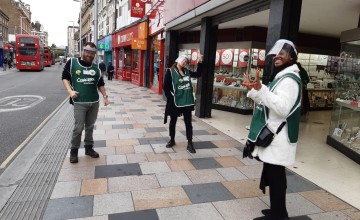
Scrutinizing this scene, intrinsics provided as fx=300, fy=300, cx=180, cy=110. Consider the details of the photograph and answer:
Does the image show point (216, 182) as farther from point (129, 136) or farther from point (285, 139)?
point (129, 136)

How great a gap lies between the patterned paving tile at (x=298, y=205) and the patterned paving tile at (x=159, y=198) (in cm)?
99

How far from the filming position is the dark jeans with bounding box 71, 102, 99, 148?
4523 millimetres

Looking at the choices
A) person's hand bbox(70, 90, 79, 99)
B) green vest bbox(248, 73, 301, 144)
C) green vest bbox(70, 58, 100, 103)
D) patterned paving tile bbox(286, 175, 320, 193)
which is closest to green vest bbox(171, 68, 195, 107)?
green vest bbox(70, 58, 100, 103)

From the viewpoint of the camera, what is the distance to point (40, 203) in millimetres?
3326

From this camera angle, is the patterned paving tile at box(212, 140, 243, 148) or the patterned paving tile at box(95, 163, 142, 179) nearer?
the patterned paving tile at box(95, 163, 142, 179)

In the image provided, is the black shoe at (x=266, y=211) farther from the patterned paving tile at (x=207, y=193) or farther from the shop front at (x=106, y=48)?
the shop front at (x=106, y=48)

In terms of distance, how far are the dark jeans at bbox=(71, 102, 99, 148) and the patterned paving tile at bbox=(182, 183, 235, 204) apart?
1.89 metres

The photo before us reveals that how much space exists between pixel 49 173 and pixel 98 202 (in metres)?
1.26

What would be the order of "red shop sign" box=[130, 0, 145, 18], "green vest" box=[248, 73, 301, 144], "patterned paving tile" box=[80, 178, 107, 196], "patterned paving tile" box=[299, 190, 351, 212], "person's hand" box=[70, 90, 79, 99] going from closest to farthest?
1. "green vest" box=[248, 73, 301, 144]
2. "patterned paving tile" box=[299, 190, 351, 212]
3. "patterned paving tile" box=[80, 178, 107, 196]
4. "person's hand" box=[70, 90, 79, 99]
5. "red shop sign" box=[130, 0, 145, 18]

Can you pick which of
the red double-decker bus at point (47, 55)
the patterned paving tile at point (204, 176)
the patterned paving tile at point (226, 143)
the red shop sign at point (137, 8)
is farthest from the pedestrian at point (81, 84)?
the red double-decker bus at point (47, 55)

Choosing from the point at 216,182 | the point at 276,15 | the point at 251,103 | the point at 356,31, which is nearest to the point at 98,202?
the point at 216,182

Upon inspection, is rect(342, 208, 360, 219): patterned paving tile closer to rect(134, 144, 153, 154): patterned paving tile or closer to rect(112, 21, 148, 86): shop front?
rect(134, 144, 153, 154): patterned paving tile

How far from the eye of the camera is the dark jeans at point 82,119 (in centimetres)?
452

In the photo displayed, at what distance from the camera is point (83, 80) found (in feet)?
14.7
